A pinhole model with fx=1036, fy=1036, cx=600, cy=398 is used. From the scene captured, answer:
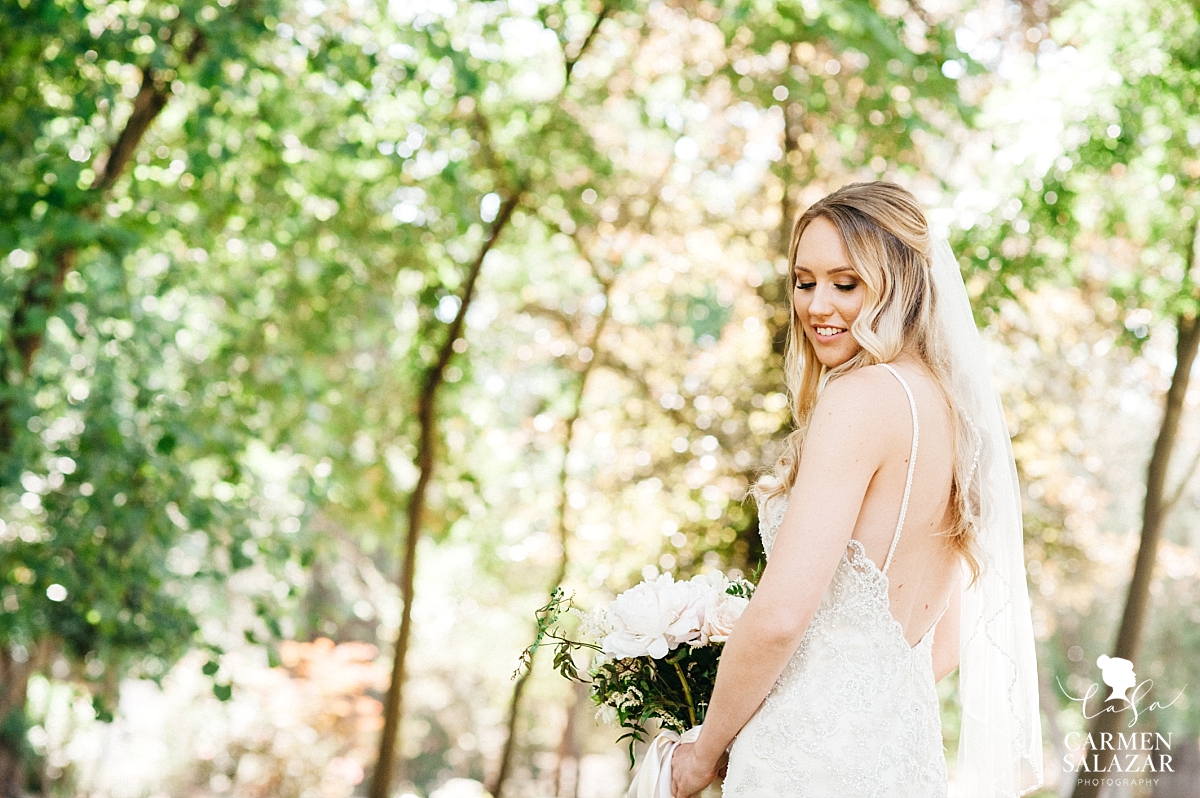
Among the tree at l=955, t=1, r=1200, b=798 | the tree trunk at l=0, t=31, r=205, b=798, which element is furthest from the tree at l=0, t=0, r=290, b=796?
the tree at l=955, t=1, r=1200, b=798

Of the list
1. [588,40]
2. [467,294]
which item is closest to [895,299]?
[588,40]

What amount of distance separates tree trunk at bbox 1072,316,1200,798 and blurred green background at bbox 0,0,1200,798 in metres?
0.03

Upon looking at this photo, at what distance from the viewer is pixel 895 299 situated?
6.96ft

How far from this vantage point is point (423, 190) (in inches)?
293

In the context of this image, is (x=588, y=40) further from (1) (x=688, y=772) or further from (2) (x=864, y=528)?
(1) (x=688, y=772)

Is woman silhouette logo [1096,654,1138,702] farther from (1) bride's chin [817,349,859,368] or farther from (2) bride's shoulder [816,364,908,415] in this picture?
(2) bride's shoulder [816,364,908,415]

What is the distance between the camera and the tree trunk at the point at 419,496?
7.52m

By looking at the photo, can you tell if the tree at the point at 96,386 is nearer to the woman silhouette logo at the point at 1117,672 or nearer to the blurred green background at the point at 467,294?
the blurred green background at the point at 467,294

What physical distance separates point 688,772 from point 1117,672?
17.8 ft

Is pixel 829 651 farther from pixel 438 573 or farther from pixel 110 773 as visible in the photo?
pixel 110 773

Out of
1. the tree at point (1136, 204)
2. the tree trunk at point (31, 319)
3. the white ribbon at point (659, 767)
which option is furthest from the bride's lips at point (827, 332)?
the tree at point (1136, 204)

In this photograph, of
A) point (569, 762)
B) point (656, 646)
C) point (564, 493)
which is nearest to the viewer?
point (656, 646)

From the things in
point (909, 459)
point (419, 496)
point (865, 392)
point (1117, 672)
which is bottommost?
point (419, 496)

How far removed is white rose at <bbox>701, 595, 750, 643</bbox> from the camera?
2.16m
